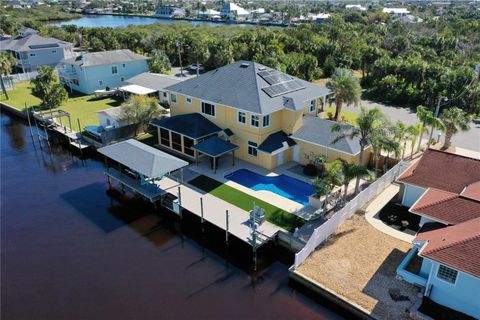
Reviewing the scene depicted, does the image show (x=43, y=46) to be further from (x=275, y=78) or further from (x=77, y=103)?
(x=275, y=78)

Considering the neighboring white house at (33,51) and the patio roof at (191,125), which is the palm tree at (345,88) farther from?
the neighboring white house at (33,51)

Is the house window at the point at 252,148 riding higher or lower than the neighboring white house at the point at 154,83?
lower

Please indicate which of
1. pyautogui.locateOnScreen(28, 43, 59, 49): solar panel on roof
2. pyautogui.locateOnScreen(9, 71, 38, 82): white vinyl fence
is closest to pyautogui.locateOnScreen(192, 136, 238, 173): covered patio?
pyautogui.locateOnScreen(9, 71, 38, 82): white vinyl fence

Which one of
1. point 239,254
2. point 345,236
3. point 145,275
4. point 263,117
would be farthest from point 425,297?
point 263,117

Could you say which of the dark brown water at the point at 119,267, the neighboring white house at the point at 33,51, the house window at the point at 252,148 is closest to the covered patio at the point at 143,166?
the dark brown water at the point at 119,267

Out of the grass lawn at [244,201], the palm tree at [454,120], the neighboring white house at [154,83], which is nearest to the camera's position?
the grass lawn at [244,201]

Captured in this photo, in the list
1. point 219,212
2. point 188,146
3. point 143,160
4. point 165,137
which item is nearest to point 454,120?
point 219,212
